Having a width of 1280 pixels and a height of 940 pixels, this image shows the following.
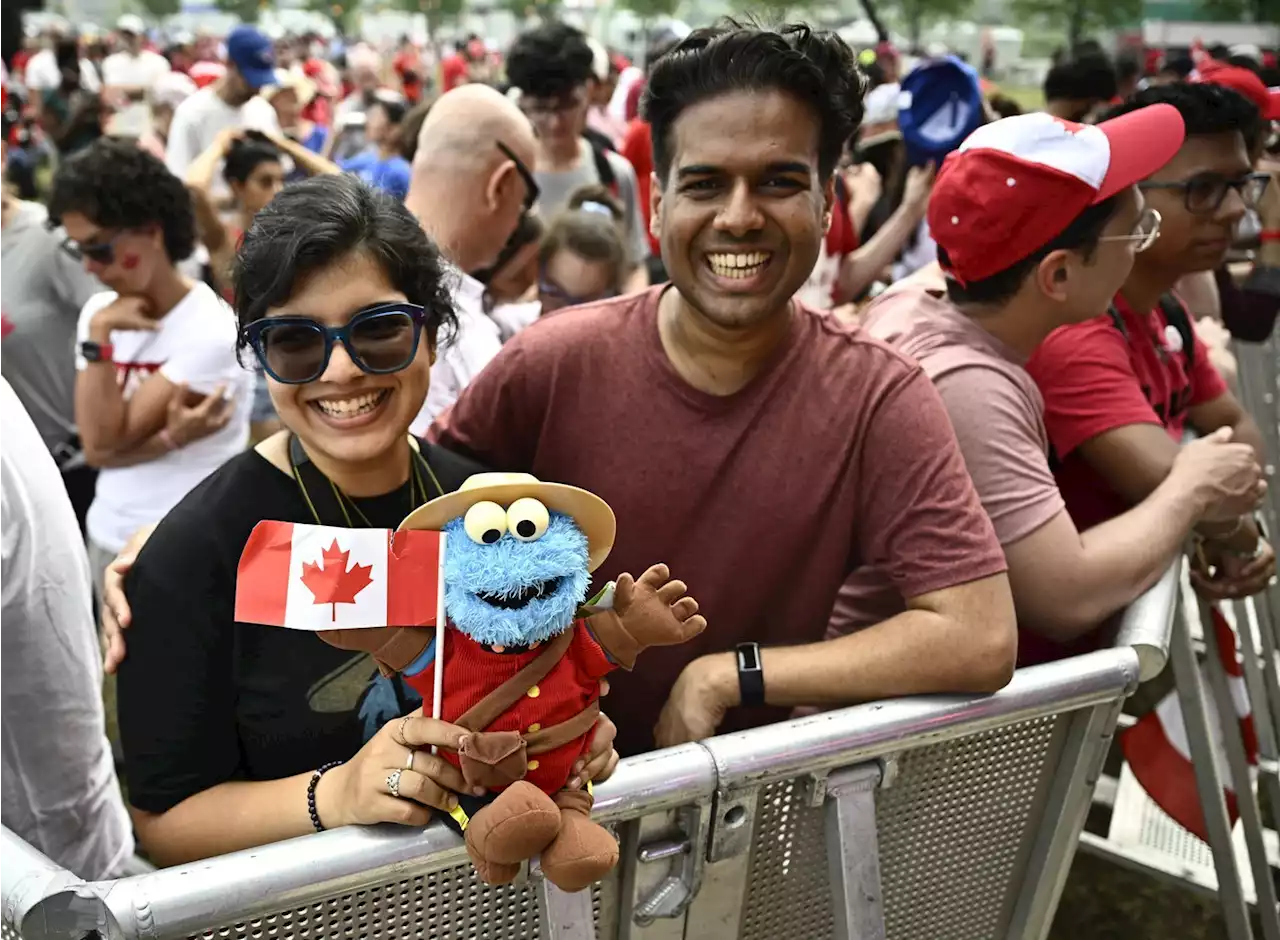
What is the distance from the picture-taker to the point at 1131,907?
317 centimetres

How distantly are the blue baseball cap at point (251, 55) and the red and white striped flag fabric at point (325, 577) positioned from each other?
5809mm

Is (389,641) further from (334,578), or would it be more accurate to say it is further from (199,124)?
(199,124)

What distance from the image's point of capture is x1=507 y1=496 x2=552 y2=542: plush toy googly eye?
3.48 feet

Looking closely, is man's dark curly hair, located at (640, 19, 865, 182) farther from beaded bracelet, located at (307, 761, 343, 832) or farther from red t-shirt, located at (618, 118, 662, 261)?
red t-shirt, located at (618, 118, 662, 261)

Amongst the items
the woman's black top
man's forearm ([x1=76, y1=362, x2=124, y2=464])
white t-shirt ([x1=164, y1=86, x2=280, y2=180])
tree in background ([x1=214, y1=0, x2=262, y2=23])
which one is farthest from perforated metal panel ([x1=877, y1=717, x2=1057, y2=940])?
tree in background ([x1=214, y1=0, x2=262, y2=23])

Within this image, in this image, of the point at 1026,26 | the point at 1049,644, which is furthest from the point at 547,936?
the point at 1026,26

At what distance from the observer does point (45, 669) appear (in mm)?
1558

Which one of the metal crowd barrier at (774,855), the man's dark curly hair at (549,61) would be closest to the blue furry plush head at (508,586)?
the metal crowd barrier at (774,855)

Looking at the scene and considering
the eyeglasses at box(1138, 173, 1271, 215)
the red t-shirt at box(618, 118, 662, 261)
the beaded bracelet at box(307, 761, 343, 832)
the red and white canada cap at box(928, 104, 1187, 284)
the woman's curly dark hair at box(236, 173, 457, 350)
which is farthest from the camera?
the red t-shirt at box(618, 118, 662, 261)

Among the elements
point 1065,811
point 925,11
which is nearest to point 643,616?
point 1065,811

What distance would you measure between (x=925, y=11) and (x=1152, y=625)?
5060 cm

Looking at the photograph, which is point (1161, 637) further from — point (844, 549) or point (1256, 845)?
point (1256, 845)

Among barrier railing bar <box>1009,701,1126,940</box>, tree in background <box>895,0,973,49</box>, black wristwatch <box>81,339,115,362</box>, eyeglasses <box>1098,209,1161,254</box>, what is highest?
eyeglasses <box>1098,209,1161,254</box>

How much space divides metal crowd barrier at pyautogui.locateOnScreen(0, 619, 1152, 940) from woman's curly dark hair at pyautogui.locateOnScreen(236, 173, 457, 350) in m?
0.70
